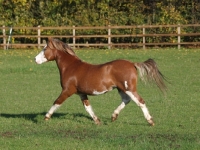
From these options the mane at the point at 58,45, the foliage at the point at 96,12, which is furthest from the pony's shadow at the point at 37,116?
the foliage at the point at 96,12

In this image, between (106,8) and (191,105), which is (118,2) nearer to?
(106,8)

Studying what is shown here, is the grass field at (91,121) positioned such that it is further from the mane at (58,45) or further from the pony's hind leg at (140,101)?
the mane at (58,45)

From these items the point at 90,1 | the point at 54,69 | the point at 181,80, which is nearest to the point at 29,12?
the point at 90,1

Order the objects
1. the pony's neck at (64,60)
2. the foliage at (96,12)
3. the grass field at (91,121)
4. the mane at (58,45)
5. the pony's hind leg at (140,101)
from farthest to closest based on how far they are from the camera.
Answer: the foliage at (96,12), the mane at (58,45), the pony's neck at (64,60), the pony's hind leg at (140,101), the grass field at (91,121)

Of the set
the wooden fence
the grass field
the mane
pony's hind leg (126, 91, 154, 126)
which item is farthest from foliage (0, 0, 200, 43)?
pony's hind leg (126, 91, 154, 126)

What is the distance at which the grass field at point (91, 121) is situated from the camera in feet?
33.0

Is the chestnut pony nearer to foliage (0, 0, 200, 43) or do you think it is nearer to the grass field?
the grass field

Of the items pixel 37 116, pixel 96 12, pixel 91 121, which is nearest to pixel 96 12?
pixel 96 12

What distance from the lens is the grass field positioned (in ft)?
33.0

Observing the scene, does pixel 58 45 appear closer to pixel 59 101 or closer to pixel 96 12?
pixel 59 101

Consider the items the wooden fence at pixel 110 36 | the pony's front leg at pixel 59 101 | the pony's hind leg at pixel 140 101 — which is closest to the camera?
the pony's hind leg at pixel 140 101

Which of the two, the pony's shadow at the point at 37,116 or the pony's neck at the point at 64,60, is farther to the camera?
the pony's shadow at the point at 37,116

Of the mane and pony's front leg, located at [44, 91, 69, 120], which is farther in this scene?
the mane

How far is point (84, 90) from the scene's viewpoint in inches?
484
